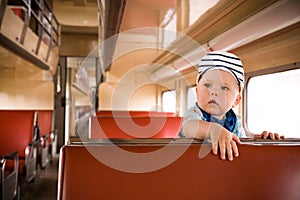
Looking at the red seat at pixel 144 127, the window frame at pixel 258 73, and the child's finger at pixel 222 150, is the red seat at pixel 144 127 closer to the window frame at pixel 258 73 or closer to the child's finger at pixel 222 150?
the window frame at pixel 258 73

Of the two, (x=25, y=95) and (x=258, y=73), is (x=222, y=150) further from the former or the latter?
(x=25, y=95)

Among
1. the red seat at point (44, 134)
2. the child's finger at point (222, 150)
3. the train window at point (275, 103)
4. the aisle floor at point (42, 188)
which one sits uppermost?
the train window at point (275, 103)

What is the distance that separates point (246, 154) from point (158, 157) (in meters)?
0.26

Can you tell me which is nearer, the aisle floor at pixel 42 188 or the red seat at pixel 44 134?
the aisle floor at pixel 42 188

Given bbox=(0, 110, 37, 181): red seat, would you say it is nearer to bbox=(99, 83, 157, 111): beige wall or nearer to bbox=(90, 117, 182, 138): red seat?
bbox=(90, 117, 182, 138): red seat

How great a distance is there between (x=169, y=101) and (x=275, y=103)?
3.15 meters

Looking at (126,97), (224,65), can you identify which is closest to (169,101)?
(126,97)

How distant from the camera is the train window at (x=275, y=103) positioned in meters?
1.82

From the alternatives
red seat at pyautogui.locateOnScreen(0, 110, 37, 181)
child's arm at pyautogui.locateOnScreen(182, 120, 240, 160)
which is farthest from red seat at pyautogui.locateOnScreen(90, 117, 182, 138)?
child's arm at pyautogui.locateOnScreen(182, 120, 240, 160)

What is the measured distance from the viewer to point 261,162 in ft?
3.06

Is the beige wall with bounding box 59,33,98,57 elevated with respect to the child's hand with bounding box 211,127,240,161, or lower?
elevated

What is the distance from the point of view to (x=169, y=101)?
5.12 meters

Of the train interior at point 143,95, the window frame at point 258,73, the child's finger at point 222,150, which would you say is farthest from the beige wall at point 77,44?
the child's finger at point 222,150

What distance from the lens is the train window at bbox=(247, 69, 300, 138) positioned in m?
1.82
